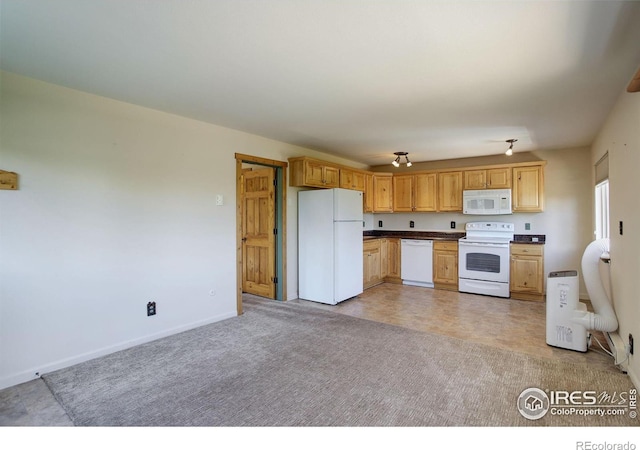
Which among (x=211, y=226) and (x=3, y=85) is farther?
(x=211, y=226)

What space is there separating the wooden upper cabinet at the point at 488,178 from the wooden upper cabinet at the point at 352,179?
1.80 m

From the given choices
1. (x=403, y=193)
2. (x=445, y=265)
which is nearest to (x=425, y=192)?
(x=403, y=193)

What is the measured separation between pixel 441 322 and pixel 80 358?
12.2 feet

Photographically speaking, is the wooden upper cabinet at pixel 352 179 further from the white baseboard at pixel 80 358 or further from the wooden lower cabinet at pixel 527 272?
the white baseboard at pixel 80 358

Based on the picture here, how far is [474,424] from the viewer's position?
1.90 meters

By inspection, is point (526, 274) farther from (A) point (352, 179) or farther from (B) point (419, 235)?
(A) point (352, 179)

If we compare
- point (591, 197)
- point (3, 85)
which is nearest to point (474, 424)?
point (3, 85)

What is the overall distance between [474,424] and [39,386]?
3080 mm

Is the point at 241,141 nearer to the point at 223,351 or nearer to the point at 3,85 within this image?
the point at 3,85

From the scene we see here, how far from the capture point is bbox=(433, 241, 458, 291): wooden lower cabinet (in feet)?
17.9

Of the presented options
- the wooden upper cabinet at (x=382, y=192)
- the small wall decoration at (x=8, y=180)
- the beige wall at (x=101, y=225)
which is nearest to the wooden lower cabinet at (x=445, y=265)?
the wooden upper cabinet at (x=382, y=192)

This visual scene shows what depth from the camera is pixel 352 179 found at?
560cm

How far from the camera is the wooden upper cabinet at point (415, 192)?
19.4 feet
